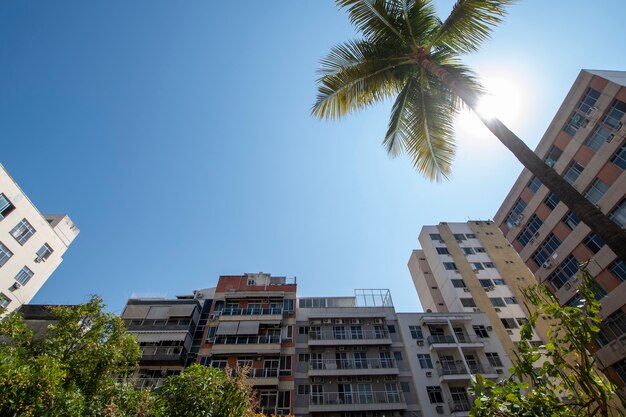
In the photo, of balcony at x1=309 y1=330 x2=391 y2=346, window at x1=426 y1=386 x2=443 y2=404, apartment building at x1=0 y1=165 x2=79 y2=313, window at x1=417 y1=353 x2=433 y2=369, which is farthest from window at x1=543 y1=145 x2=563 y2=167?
apartment building at x1=0 y1=165 x2=79 y2=313

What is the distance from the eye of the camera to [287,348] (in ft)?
93.6

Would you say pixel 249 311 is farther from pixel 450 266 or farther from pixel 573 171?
pixel 573 171

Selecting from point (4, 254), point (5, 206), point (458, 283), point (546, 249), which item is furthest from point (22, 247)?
point (546, 249)

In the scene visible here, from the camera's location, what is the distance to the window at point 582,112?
20.7 meters

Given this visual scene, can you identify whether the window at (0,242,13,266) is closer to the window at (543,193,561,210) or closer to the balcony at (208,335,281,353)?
the balcony at (208,335,281,353)

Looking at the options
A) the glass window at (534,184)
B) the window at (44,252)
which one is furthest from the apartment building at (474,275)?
the window at (44,252)

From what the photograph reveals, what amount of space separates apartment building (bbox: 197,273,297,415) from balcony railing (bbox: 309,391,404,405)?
8.02ft

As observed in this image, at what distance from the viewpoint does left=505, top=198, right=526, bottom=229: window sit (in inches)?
1107

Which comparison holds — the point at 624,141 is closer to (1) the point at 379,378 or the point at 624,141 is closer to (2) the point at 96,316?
(1) the point at 379,378

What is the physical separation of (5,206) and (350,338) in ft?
109

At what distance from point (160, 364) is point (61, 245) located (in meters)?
18.2

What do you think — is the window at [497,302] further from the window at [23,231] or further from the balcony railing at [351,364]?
the window at [23,231]

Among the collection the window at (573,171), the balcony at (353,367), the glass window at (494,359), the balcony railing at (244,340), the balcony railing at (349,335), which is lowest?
the balcony at (353,367)

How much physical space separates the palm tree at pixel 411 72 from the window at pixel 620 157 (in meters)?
17.0
